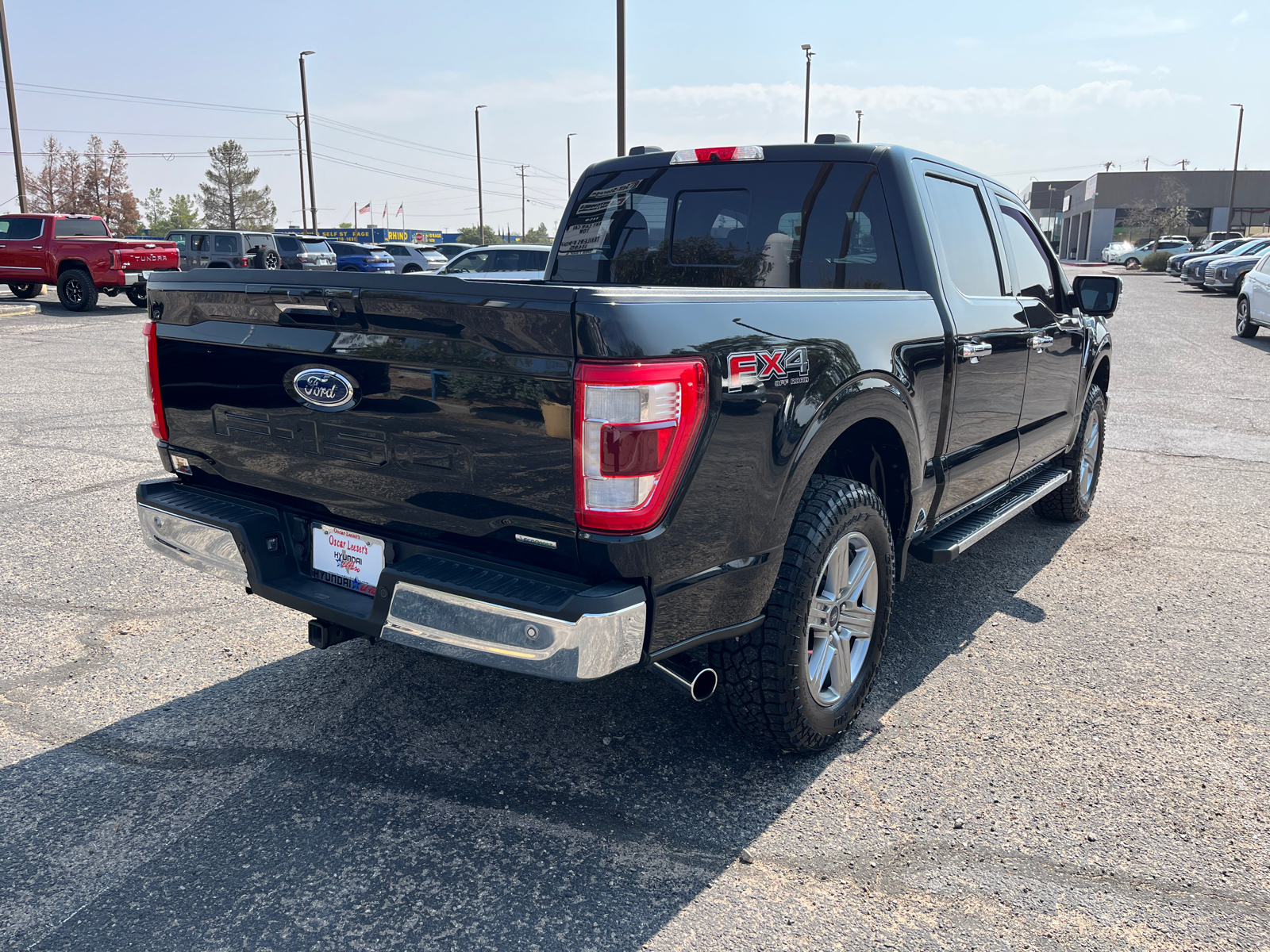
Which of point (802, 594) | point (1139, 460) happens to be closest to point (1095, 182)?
point (1139, 460)

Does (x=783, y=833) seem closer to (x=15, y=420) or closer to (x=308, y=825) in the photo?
(x=308, y=825)

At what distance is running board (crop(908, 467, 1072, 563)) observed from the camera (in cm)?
389

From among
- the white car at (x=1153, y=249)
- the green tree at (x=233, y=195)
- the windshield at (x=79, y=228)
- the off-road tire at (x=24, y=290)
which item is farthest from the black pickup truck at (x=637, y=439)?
the green tree at (x=233, y=195)

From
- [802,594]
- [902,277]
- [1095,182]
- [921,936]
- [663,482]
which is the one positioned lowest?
[921,936]

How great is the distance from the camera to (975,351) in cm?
395

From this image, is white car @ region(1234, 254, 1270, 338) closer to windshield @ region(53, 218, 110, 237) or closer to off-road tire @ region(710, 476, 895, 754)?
off-road tire @ region(710, 476, 895, 754)

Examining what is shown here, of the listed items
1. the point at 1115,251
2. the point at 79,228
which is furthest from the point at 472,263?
the point at 1115,251

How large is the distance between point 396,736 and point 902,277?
2556 mm

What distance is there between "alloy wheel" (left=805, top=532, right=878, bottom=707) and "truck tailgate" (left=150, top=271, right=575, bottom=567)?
1072 millimetres

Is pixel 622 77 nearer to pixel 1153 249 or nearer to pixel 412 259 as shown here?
pixel 412 259

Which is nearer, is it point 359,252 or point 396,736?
point 396,736

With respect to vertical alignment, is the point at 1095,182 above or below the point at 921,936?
above

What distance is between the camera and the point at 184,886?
252 cm

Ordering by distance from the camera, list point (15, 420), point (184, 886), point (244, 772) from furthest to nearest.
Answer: point (15, 420) < point (244, 772) < point (184, 886)
